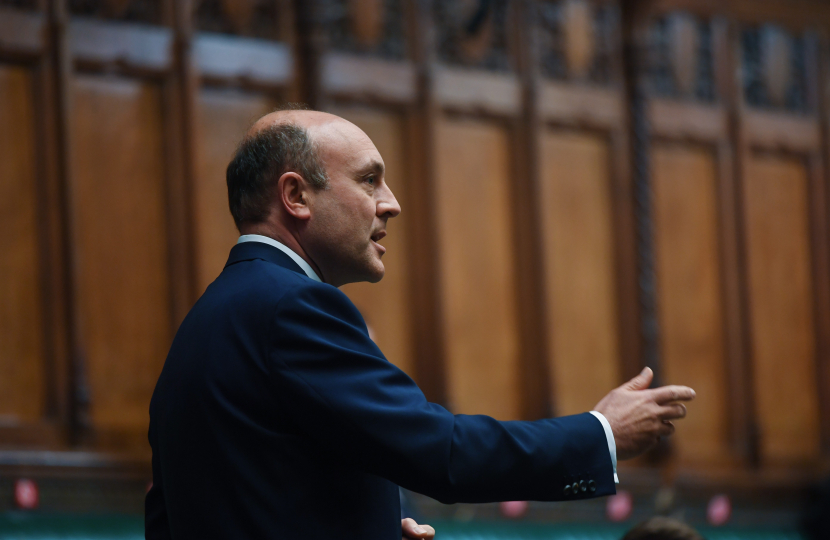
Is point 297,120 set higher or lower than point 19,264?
higher

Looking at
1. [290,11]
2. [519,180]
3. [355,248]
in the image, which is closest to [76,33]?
[290,11]

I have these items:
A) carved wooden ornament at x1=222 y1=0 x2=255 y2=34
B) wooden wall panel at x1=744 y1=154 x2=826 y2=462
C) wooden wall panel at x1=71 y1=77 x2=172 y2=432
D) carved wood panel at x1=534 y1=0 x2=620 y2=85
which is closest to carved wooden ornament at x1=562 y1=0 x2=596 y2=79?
carved wood panel at x1=534 y1=0 x2=620 y2=85

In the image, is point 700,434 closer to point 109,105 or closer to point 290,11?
point 290,11

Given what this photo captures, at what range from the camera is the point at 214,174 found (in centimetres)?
505

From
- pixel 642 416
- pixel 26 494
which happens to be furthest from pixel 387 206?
pixel 26 494

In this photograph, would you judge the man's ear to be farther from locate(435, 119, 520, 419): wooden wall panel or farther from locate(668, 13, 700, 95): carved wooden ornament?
locate(668, 13, 700, 95): carved wooden ornament

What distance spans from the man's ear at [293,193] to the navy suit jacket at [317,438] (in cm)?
16

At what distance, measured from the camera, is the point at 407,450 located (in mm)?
1616

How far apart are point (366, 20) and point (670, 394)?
163 inches

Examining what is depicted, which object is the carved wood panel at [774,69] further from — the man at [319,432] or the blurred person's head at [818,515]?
the man at [319,432]

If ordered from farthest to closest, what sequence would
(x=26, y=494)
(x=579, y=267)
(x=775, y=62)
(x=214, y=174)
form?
1. (x=775, y=62)
2. (x=579, y=267)
3. (x=214, y=174)
4. (x=26, y=494)

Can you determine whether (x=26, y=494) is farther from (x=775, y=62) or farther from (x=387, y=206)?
(x=775, y=62)

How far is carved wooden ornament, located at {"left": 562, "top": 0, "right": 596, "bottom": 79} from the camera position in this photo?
20.4 ft

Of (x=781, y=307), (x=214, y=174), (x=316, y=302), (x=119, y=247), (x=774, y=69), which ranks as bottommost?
(x=781, y=307)
